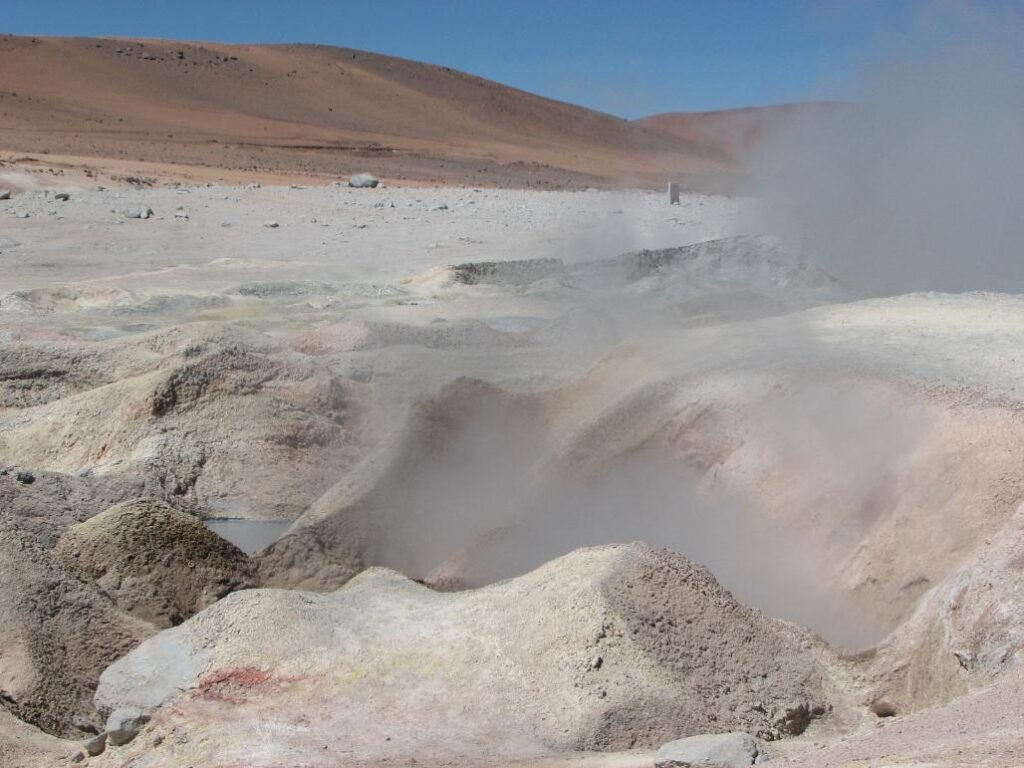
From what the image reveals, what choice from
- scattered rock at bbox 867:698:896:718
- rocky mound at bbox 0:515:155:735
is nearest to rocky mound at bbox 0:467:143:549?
rocky mound at bbox 0:515:155:735

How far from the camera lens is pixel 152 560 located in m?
4.51

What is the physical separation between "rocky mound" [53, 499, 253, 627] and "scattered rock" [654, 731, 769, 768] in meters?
1.99

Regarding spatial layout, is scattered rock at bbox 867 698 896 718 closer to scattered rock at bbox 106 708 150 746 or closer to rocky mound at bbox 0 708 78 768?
scattered rock at bbox 106 708 150 746

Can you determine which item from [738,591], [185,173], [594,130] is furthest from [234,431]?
[594,130]

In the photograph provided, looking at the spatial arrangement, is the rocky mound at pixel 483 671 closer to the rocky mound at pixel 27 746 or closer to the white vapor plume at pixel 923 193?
the rocky mound at pixel 27 746

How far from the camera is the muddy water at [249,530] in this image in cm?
587

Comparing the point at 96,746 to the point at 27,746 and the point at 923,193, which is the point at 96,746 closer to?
the point at 27,746

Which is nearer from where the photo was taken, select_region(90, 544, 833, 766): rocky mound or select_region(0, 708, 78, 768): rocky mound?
select_region(90, 544, 833, 766): rocky mound

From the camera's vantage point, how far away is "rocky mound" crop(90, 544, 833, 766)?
321cm

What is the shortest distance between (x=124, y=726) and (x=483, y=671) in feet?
2.98

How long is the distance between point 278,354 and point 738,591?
128 inches

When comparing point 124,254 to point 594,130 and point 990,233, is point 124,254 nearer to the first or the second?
point 990,233

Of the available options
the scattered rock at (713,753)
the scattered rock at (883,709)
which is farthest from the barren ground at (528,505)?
the scattered rock at (713,753)

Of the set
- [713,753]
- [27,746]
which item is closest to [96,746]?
[27,746]
